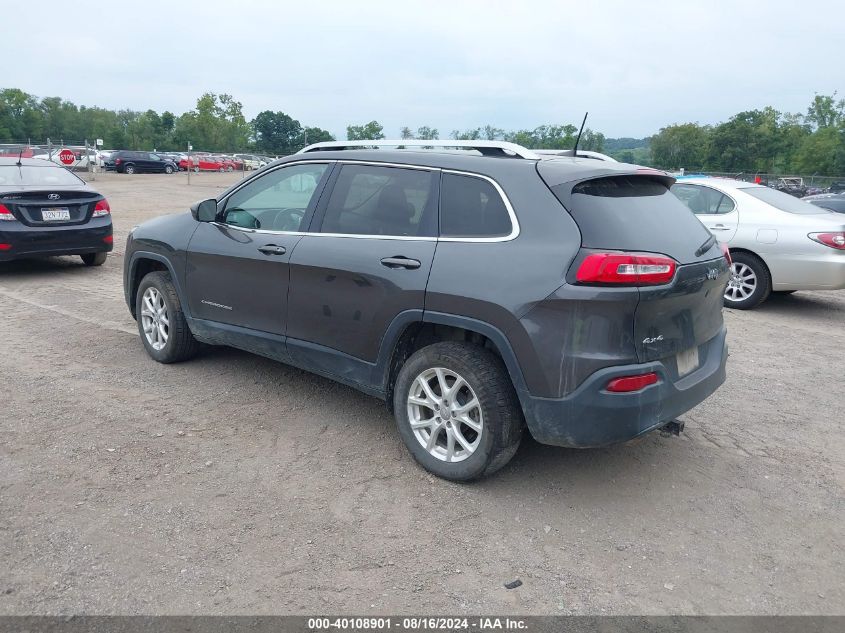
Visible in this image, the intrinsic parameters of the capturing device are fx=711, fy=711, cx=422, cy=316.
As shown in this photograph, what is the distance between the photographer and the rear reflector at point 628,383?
10.9 ft

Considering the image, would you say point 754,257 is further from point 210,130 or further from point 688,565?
point 210,130

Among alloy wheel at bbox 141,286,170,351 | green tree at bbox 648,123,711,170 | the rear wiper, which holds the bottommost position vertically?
alloy wheel at bbox 141,286,170,351

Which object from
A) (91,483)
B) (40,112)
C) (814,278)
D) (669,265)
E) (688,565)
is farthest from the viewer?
(40,112)

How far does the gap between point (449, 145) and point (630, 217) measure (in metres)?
1.24

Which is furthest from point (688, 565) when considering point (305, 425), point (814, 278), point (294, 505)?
point (814, 278)

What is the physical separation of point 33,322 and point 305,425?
153 inches

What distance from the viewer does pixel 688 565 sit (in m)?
3.21

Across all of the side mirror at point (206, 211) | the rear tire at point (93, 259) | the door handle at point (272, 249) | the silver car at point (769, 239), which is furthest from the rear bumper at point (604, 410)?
the rear tire at point (93, 259)

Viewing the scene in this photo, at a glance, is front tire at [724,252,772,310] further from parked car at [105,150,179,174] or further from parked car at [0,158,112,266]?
parked car at [105,150,179,174]

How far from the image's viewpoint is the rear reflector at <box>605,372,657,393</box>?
333 cm

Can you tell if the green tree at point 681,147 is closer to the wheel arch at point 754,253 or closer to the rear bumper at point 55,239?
the wheel arch at point 754,253

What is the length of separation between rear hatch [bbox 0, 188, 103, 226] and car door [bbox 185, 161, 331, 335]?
475cm

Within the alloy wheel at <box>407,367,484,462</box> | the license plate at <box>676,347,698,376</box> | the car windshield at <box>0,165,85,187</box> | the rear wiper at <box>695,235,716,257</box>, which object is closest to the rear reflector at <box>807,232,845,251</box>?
the rear wiper at <box>695,235,716,257</box>

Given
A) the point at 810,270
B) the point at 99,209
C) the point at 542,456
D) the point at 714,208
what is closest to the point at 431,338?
the point at 542,456
